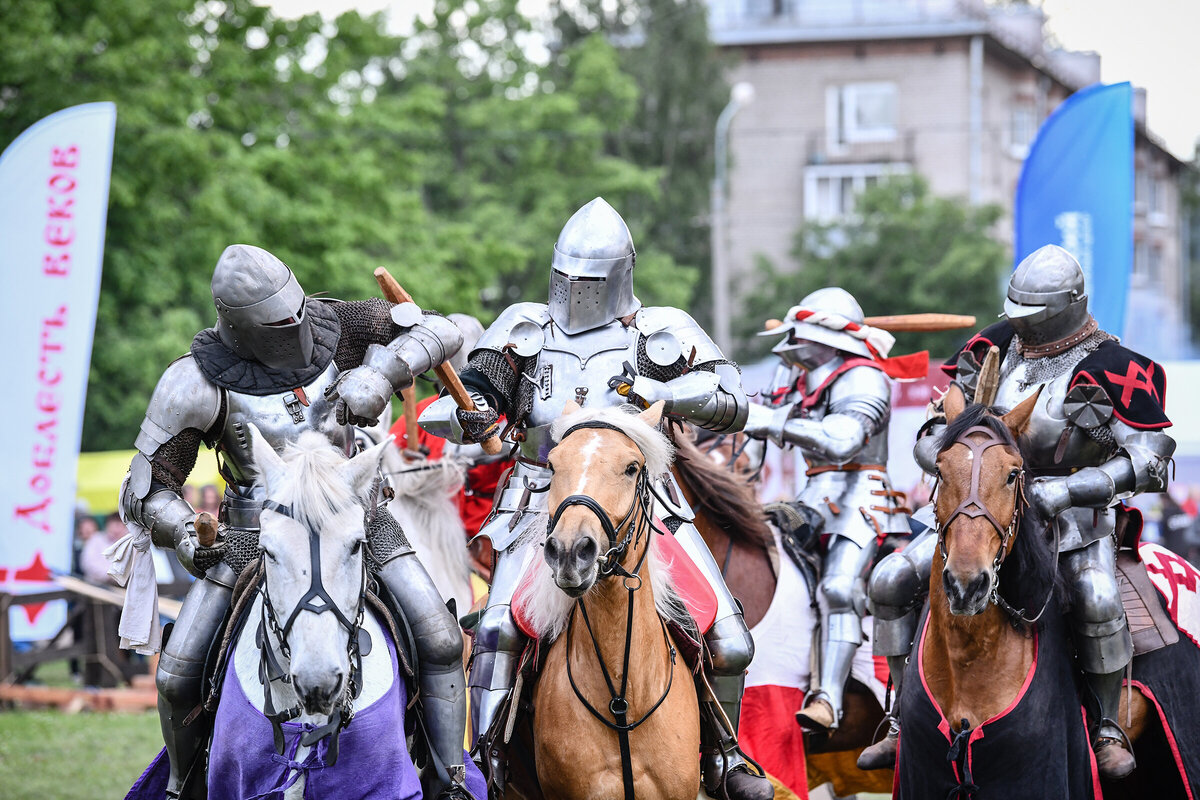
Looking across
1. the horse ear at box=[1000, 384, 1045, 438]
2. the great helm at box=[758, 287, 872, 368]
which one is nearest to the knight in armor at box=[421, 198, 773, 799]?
the horse ear at box=[1000, 384, 1045, 438]

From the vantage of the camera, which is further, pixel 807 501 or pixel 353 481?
pixel 807 501

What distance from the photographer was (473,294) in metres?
22.1

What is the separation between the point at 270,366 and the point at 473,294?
55.8 ft

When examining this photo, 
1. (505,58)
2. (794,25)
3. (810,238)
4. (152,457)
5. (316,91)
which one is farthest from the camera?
(794,25)

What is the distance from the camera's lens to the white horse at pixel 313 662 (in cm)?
409

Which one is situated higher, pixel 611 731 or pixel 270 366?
pixel 270 366

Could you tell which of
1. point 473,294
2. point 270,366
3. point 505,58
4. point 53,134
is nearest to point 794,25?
point 505,58

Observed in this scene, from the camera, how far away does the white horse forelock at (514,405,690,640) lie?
14.6 ft

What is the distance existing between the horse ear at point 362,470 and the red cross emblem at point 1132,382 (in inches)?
127

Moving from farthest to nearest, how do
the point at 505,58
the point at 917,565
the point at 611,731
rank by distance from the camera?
the point at 505,58 → the point at 917,565 → the point at 611,731

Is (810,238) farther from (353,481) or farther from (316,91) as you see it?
(353,481)

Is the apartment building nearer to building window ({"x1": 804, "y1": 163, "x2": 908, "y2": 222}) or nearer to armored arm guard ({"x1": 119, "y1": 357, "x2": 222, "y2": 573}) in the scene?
building window ({"x1": 804, "y1": 163, "x2": 908, "y2": 222})

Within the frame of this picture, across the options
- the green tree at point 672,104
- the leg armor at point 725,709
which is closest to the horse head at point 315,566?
the leg armor at point 725,709

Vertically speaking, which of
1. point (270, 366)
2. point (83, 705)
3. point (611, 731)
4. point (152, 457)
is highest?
point (270, 366)
